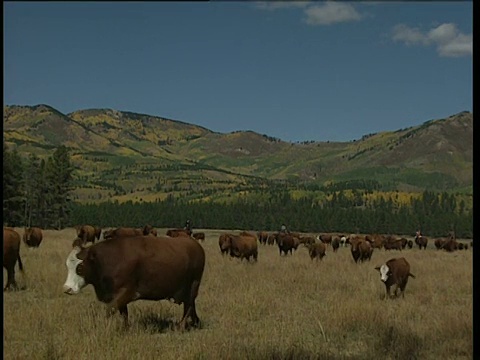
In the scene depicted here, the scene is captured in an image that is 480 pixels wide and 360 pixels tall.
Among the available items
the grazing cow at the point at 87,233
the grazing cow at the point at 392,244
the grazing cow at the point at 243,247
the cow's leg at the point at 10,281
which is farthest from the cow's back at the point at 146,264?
the grazing cow at the point at 392,244

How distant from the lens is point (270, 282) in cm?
1584

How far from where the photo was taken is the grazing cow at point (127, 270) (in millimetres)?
9094

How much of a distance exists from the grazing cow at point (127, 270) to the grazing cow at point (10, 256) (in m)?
4.65

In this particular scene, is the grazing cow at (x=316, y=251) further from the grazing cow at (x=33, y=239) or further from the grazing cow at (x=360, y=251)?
the grazing cow at (x=33, y=239)

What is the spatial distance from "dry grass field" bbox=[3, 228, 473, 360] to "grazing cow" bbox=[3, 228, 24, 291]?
1.05 ft

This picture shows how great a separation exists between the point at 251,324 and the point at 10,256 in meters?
6.55

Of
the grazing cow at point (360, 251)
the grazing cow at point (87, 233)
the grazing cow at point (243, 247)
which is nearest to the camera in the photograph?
the grazing cow at point (243, 247)

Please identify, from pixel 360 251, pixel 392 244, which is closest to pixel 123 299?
pixel 360 251

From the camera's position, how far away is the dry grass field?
24.7 ft

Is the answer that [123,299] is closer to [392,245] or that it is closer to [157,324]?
[157,324]

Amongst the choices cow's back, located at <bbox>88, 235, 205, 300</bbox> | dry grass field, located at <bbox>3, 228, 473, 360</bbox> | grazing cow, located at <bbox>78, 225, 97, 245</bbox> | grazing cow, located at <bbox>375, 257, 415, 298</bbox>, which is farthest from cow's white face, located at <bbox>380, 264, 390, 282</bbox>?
grazing cow, located at <bbox>78, 225, 97, 245</bbox>

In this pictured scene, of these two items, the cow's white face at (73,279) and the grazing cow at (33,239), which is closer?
the cow's white face at (73,279)

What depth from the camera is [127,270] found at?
9094 millimetres

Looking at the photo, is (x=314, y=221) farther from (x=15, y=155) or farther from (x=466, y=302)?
(x=466, y=302)
